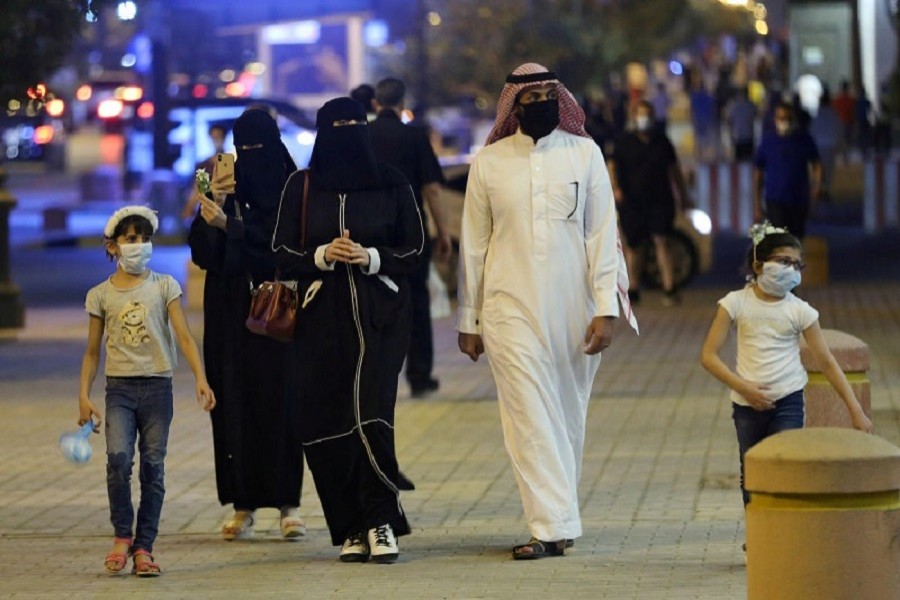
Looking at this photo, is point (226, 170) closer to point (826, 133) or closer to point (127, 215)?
point (127, 215)

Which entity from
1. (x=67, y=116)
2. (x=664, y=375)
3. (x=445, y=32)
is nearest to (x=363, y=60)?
(x=445, y=32)

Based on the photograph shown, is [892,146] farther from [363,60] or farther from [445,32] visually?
[445,32]

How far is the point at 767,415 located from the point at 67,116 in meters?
60.5

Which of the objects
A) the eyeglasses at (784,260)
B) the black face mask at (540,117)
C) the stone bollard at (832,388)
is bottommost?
the stone bollard at (832,388)

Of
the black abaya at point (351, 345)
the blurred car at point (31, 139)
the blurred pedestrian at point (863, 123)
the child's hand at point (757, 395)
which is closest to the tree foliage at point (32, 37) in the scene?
the black abaya at point (351, 345)

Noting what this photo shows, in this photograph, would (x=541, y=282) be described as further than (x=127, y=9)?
No

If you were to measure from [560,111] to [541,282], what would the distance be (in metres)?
0.69

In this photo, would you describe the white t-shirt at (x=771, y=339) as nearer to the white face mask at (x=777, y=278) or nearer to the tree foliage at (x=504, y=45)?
the white face mask at (x=777, y=278)

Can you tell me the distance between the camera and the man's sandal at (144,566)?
7918 mm

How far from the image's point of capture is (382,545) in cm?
812

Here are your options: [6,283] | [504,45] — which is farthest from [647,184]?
[504,45]

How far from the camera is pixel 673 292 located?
20625 mm

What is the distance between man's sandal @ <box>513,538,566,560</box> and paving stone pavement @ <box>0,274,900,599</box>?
0.22 feet

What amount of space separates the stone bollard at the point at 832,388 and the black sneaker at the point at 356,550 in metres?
2.00
